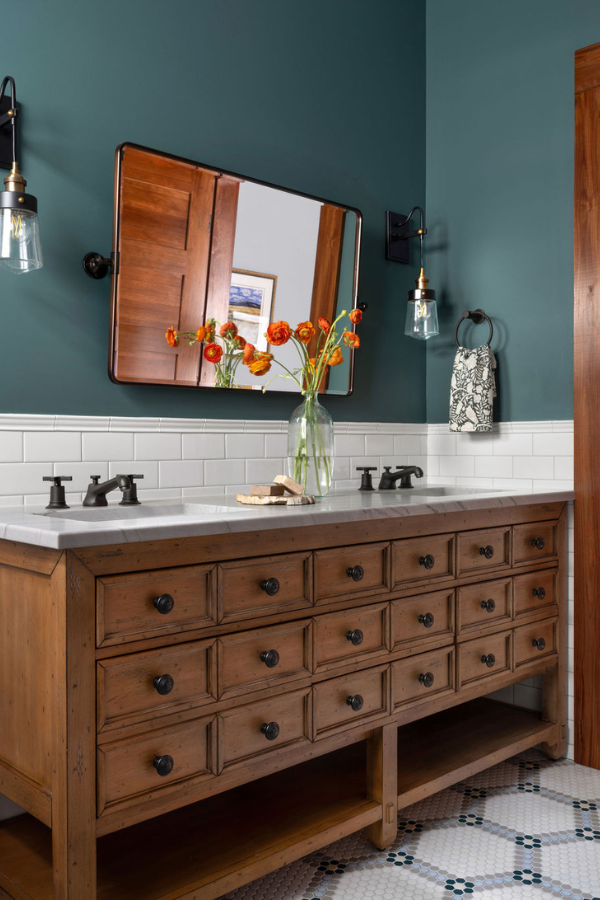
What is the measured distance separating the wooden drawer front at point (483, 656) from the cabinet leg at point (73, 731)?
4.36 ft

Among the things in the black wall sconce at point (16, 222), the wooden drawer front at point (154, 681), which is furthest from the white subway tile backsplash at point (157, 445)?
the wooden drawer front at point (154, 681)

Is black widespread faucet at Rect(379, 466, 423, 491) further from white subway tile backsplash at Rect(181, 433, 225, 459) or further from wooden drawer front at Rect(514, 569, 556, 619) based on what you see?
white subway tile backsplash at Rect(181, 433, 225, 459)

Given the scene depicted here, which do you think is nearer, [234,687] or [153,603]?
[153,603]

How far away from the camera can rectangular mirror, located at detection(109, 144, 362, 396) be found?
2.35m

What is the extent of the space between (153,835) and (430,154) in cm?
298

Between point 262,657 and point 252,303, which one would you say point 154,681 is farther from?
point 252,303

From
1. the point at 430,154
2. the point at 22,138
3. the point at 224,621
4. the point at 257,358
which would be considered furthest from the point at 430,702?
the point at 430,154

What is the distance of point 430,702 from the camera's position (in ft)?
7.69

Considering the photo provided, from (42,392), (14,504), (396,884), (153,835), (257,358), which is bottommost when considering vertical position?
(396,884)

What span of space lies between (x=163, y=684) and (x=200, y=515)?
0.49 meters

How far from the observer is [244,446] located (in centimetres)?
273

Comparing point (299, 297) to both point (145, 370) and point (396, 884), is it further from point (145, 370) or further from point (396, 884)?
point (396, 884)

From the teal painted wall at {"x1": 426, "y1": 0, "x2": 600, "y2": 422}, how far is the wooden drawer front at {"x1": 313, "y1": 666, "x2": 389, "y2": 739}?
1425 millimetres

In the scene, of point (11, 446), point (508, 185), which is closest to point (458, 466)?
point (508, 185)
